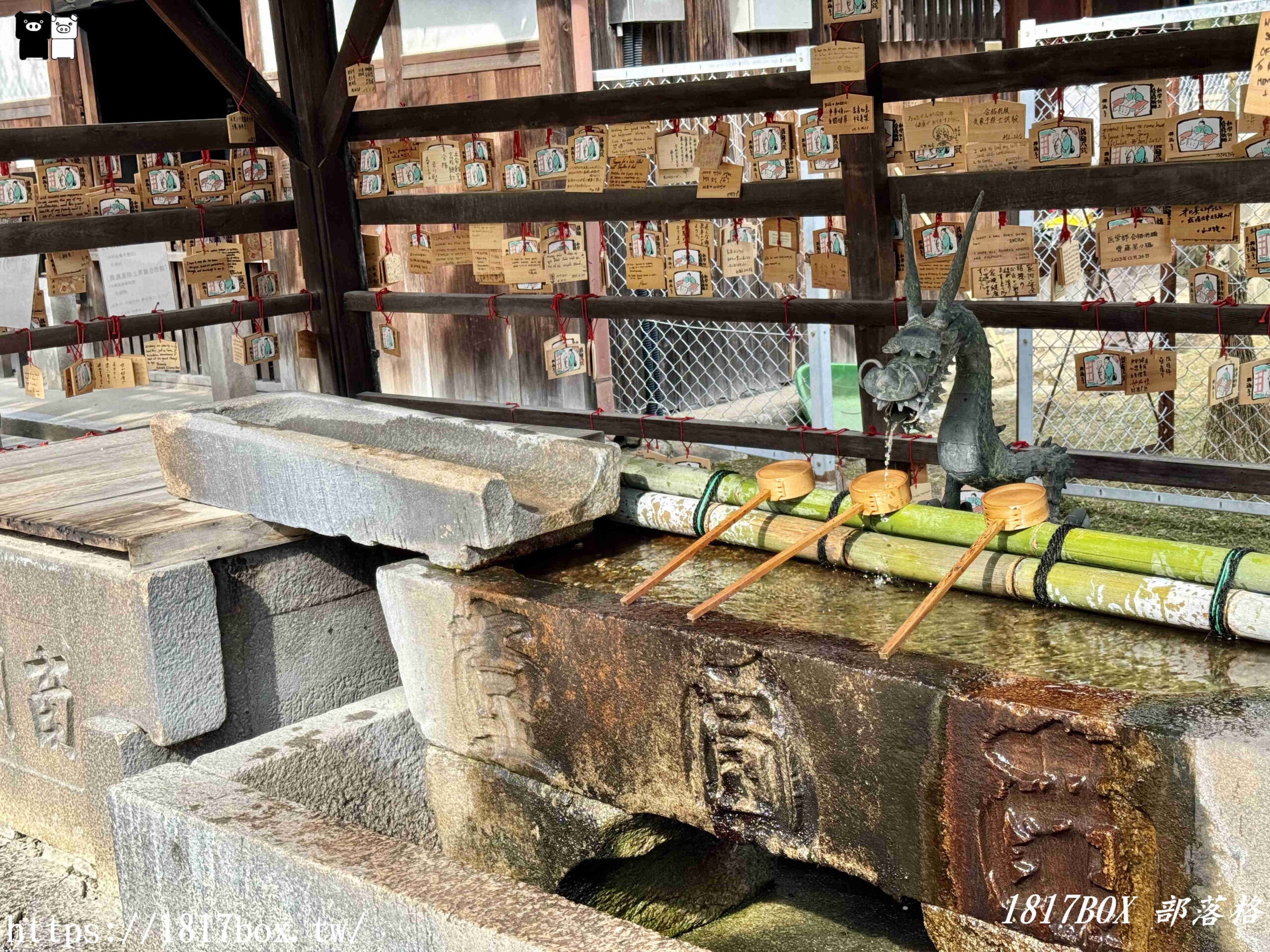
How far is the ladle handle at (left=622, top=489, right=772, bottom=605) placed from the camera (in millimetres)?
2955

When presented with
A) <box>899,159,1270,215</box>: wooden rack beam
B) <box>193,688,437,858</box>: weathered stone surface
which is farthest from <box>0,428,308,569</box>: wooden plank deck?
<box>899,159,1270,215</box>: wooden rack beam

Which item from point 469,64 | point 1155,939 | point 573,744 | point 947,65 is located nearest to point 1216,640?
point 1155,939

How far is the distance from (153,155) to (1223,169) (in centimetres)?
381

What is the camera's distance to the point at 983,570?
113 inches

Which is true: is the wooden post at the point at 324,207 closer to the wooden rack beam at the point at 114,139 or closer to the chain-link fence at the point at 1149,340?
the wooden rack beam at the point at 114,139

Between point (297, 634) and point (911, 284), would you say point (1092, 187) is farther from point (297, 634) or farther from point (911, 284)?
point (297, 634)

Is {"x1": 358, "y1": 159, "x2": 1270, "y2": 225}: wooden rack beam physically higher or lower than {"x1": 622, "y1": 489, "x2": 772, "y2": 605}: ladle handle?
higher

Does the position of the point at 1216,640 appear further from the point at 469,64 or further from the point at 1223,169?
the point at 469,64

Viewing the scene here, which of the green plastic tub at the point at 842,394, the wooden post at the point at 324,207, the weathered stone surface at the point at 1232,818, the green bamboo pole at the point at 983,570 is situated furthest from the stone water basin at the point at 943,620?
the green plastic tub at the point at 842,394

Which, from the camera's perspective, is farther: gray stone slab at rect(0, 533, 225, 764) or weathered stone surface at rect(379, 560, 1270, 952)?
gray stone slab at rect(0, 533, 225, 764)

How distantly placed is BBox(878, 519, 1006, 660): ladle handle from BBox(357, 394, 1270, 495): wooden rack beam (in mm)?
848

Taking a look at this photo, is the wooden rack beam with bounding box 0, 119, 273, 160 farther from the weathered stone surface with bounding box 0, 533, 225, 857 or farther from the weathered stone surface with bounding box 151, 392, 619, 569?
the weathered stone surface with bounding box 0, 533, 225, 857

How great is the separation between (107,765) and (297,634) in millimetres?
637

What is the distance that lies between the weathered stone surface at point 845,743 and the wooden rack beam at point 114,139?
96.2 inches
